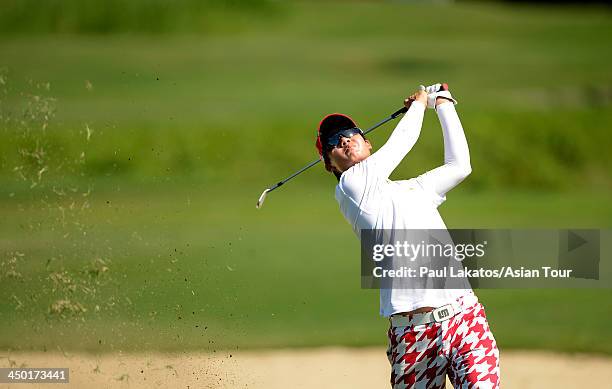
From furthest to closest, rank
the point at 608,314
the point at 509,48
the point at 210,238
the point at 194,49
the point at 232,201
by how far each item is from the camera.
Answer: the point at 194,49 < the point at 509,48 < the point at 232,201 < the point at 210,238 < the point at 608,314

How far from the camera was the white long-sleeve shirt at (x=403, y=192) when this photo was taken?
5031 millimetres

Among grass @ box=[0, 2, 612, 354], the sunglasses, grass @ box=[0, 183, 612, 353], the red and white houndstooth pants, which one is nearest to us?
the red and white houndstooth pants

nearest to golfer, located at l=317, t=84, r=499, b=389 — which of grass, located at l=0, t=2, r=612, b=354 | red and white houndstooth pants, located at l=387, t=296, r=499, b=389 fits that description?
red and white houndstooth pants, located at l=387, t=296, r=499, b=389

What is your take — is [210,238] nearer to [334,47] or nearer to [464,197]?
[464,197]

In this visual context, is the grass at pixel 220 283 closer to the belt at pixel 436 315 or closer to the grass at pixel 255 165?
the grass at pixel 255 165

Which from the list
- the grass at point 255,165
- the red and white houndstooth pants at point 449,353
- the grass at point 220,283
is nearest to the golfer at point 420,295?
the red and white houndstooth pants at point 449,353

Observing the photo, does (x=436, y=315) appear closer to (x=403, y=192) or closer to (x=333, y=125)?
(x=403, y=192)

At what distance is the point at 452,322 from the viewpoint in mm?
5020

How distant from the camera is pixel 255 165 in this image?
89.0ft

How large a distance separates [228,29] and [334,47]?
6.00m

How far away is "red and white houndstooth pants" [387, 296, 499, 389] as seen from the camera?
196 inches

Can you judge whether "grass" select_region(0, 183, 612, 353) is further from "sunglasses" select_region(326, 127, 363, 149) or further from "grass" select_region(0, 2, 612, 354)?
"sunglasses" select_region(326, 127, 363, 149)

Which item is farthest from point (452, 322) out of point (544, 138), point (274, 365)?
point (544, 138)

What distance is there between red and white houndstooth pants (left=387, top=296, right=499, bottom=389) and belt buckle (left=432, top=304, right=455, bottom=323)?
21mm
